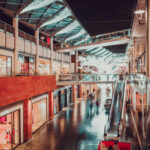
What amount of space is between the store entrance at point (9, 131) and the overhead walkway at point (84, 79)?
924cm

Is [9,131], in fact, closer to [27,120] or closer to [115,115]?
[27,120]

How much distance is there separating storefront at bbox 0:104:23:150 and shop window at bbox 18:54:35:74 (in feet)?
13.4

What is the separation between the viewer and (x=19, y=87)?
415 inches

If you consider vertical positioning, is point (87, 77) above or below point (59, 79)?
above

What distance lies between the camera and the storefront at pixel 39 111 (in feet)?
46.9

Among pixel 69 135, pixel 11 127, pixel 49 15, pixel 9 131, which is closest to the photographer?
pixel 9 131

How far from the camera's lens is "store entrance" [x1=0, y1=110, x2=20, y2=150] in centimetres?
1008

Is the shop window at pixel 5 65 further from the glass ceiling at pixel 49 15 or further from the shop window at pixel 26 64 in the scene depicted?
the glass ceiling at pixel 49 15

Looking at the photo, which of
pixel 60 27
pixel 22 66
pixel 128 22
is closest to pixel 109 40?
pixel 128 22

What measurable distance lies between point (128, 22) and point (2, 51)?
13818mm

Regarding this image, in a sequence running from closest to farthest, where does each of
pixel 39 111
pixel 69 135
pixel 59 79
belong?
pixel 69 135
pixel 39 111
pixel 59 79

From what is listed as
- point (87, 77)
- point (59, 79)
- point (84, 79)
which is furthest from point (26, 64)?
point (87, 77)

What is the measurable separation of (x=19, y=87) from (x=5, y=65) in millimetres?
2591

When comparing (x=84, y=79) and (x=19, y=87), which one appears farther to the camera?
(x=84, y=79)
